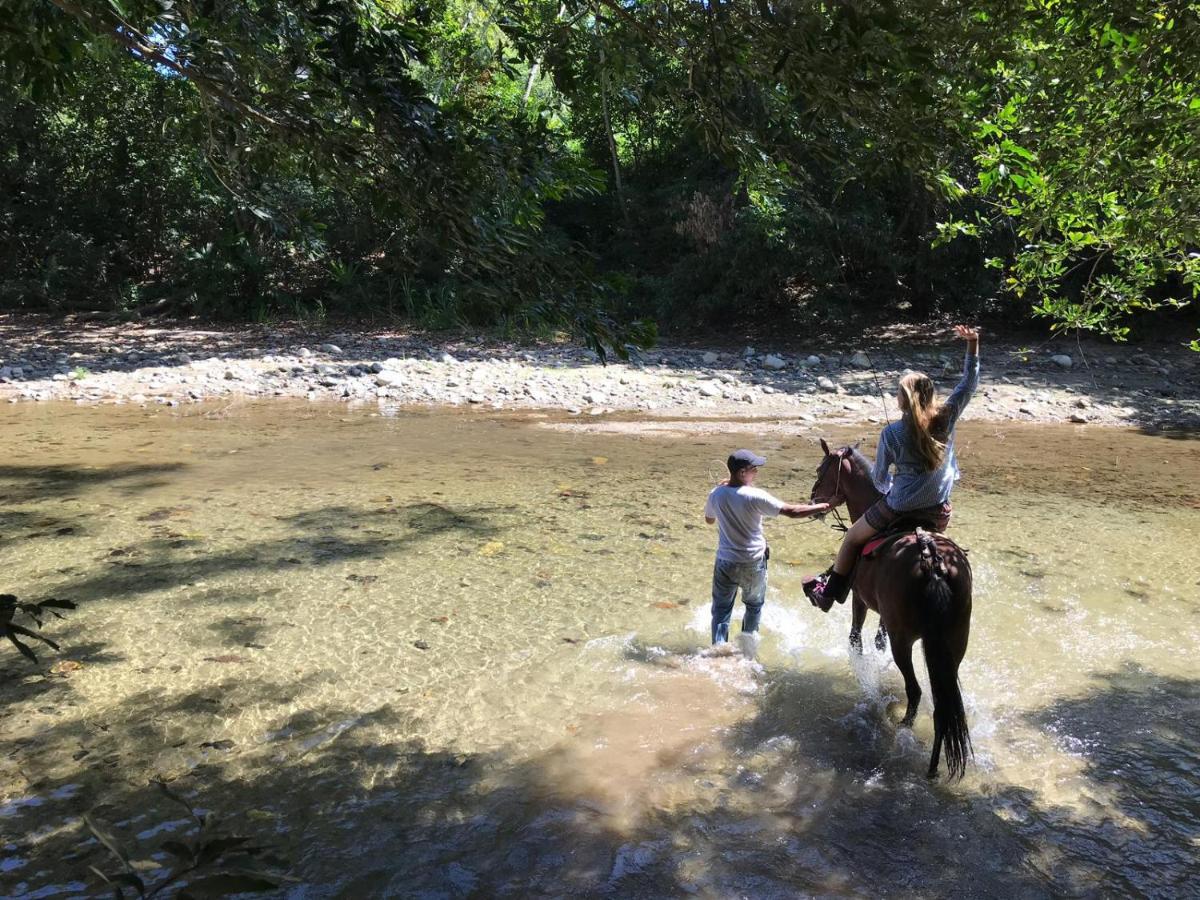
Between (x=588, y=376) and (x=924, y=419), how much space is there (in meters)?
13.0

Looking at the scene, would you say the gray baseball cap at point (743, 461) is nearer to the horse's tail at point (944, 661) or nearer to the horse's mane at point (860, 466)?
the horse's mane at point (860, 466)

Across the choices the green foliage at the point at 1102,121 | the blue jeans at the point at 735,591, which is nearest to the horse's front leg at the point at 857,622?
the blue jeans at the point at 735,591

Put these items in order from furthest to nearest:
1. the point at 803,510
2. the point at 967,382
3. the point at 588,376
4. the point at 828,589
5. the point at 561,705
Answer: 1. the point at 588,376
2. the point at 828,589
3. the point at 803,510
4. the point at 561,705
5. the point at 967,382

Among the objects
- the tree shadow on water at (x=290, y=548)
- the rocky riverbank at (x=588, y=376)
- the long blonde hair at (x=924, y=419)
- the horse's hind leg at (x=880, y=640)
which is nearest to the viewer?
the long blonde hair at (x=924, y=419)

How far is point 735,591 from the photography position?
6082 millimetres

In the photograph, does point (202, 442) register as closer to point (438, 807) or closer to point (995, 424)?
point (438, 807)

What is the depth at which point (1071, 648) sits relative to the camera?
6.20 meters

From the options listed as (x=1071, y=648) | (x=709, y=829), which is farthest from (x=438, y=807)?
(x=1071, y=648)

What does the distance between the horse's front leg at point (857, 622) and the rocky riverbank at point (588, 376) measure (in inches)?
377

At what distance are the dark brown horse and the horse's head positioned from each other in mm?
733

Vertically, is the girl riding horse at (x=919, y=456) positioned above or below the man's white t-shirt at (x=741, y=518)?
above

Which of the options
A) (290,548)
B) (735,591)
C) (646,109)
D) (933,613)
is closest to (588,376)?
(290,548)

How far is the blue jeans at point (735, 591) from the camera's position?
234 inches

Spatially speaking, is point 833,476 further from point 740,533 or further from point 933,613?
point 933,613
